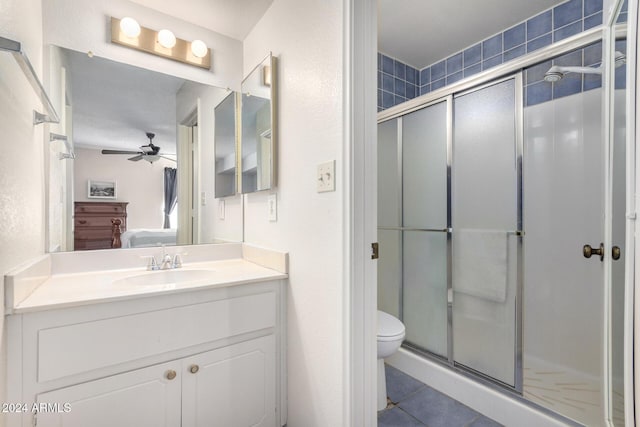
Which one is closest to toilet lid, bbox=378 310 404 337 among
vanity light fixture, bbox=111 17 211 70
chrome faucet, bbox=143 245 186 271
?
chrome faucet, bbox=143 245 186 271

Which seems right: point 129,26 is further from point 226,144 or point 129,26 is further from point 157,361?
point 157,361

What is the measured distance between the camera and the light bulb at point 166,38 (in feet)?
5.24

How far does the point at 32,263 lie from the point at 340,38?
139cm

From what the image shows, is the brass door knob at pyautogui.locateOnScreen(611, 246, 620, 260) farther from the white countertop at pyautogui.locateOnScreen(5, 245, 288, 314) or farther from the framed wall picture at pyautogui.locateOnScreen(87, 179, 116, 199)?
the framed wall picture at pyautogui.locateOnScreen(87, 179, 116, 199)

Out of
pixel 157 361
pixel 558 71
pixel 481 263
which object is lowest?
pixel 157 361

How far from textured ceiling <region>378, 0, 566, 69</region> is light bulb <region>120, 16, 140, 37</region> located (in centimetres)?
145

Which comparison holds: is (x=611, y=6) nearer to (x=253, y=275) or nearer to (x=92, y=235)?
(x=253, y=275)

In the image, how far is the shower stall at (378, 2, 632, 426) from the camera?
5.67 ft

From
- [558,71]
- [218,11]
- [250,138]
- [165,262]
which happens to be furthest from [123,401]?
[558,71]

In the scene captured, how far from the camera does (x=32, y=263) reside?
106 centimetres

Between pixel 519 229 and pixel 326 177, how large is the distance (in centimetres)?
135

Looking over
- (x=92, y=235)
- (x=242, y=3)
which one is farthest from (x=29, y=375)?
(x=242, y=3)

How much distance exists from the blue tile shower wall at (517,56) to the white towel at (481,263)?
94 cm

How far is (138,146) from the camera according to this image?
1.60 m
